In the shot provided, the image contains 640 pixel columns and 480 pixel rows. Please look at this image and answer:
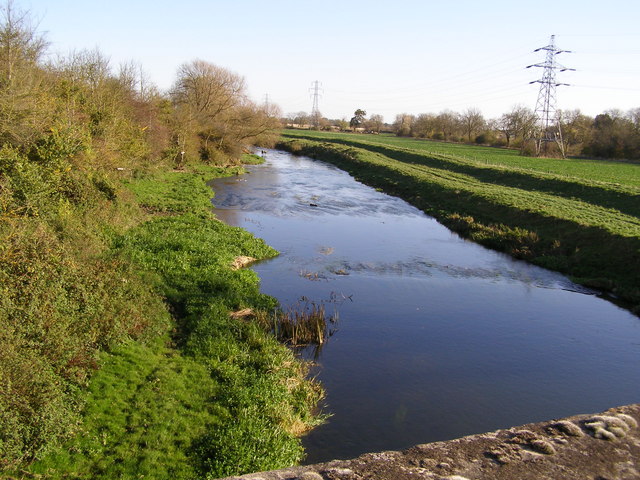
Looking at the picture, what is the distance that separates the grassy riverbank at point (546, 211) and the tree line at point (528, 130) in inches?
646

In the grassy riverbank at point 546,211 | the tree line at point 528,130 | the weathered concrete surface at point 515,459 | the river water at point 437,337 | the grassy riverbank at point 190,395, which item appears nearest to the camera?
the weathered concrete surface at point 515,459

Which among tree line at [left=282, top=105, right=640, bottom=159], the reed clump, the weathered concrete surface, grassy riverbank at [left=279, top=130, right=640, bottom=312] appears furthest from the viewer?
tree line at [left=282, top=105, right=640, bottom=159]

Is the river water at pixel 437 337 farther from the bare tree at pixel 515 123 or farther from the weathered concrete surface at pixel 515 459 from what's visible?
the bare tree at pixel 515 123

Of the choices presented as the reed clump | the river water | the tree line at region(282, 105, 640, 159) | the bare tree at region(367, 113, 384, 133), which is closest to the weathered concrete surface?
the river water

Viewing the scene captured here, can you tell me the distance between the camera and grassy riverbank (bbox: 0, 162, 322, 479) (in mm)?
7652

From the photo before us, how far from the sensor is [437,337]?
13.9m

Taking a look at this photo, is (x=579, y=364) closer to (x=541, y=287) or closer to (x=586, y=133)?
(x=541, y=287)

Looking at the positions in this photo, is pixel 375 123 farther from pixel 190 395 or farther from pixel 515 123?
pixel 190 395

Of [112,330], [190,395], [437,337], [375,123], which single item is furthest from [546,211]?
[375,123]

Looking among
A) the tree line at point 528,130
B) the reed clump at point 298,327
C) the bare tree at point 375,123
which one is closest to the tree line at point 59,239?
the reed clump at point 298,327

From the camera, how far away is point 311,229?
26188mm

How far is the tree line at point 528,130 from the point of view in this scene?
6356 centimetres

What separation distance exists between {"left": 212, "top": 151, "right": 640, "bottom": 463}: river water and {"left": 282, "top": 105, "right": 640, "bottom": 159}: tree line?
4918 cm

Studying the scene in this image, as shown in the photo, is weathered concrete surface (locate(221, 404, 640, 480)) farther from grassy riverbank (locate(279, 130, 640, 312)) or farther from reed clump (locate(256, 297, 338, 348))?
grassy riverbank (locate(279, 130, 640, 312))
